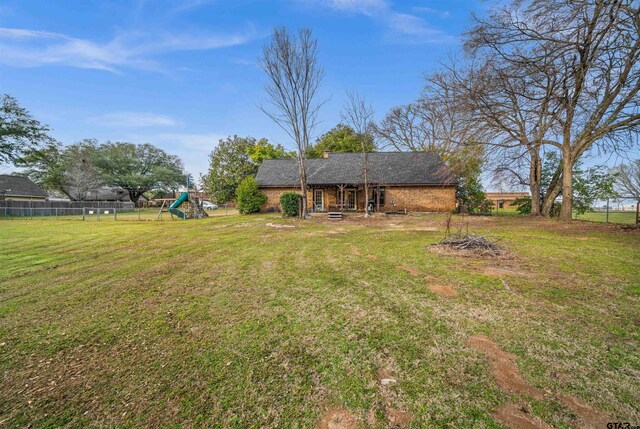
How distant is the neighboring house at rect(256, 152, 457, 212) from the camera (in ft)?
64.4

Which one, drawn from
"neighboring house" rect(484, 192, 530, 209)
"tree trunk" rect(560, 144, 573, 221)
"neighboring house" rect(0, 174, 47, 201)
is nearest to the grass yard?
"tree trunk" rect(560, 144, 573, 221)

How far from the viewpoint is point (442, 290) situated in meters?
3.76

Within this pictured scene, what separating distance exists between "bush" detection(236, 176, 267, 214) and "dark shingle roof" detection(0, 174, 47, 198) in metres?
30.2

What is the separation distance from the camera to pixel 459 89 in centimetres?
1177

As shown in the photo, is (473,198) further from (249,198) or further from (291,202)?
(249,198)

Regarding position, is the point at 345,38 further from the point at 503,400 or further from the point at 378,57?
the point at 503,400

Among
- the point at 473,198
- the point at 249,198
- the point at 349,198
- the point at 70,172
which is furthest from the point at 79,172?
the point at 473,198

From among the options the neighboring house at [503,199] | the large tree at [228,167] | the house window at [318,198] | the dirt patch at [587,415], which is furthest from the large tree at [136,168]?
the dirt patch at [587,415]

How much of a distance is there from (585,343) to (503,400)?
1.39 meters

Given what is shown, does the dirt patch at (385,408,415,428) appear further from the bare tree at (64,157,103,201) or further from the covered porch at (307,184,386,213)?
the bare tree at (64,157,103,201)

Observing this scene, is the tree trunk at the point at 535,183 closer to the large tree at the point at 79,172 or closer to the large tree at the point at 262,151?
the large tree at the point at 262,151

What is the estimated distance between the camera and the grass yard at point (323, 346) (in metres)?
1.68

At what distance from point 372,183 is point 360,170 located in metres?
2.46

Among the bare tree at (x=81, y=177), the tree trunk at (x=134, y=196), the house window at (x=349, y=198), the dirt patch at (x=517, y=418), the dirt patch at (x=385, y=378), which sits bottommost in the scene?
the dirt patch at (x=385, y=378)
